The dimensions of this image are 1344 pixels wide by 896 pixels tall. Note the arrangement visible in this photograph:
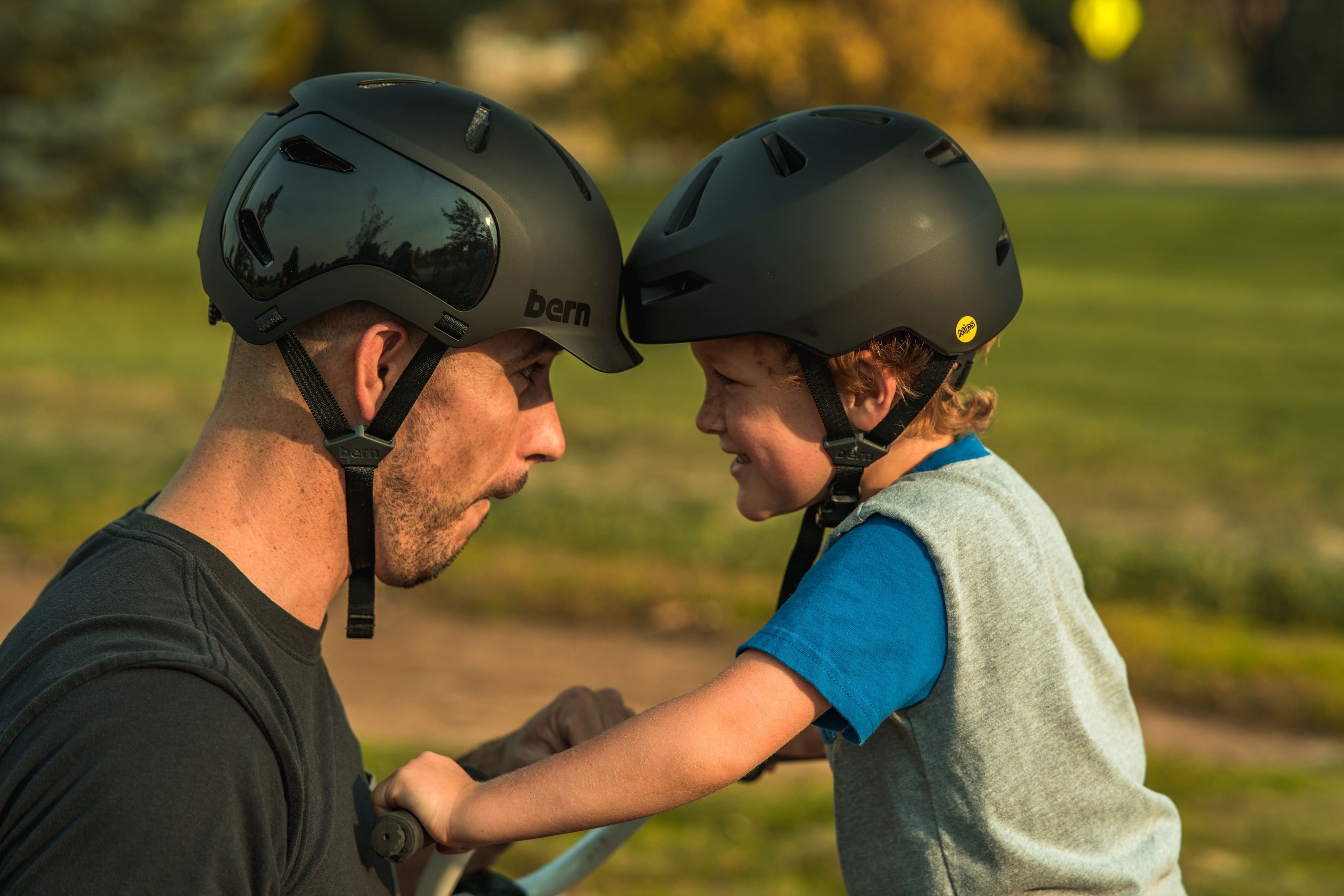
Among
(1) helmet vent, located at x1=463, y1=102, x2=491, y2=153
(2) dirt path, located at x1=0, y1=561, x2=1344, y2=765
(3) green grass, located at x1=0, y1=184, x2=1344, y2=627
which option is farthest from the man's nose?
(3) green grass, located at x1=0, y1=184, x2=1344, y2=627

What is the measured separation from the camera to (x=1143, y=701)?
23.1 ft

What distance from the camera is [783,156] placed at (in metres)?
3.03

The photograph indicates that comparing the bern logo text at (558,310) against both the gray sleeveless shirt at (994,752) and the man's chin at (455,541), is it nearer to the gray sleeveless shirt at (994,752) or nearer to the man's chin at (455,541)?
the man's chin at (455,541)

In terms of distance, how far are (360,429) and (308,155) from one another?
1.70ft

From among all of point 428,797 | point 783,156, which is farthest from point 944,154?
point 428,797

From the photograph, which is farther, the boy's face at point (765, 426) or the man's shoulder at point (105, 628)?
the boy's face at point (765, 426)

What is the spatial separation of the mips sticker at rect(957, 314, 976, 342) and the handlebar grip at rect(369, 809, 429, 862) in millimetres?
1567

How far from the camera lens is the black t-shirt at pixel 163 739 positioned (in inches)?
69.2

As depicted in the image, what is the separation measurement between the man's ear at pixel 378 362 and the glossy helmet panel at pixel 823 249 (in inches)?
23.7

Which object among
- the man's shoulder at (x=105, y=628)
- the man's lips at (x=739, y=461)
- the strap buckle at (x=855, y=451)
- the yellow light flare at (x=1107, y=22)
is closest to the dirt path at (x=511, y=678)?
the man's lips at (x=739, y=461)

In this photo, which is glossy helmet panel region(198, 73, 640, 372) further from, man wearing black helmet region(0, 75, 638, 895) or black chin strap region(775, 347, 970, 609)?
black chin strap region(775, 347, 970, 609)

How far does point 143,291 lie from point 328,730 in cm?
2127

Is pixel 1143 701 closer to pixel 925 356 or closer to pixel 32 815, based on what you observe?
pixel 925 356

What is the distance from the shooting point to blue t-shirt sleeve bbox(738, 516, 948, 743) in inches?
93.9
